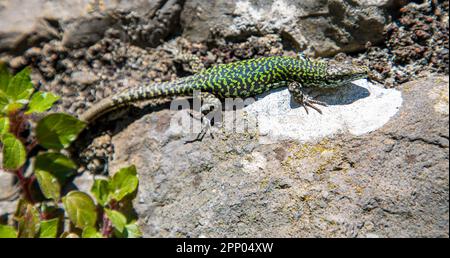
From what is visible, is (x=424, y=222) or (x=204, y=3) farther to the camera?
(x=204, y=3)

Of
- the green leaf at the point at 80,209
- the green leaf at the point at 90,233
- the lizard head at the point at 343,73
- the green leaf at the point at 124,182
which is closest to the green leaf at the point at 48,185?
the green leaf at the point at 80,209

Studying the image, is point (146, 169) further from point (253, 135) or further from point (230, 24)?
point (230, 24)

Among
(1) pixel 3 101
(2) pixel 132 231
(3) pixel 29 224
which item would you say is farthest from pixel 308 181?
(1) pixel 3 101

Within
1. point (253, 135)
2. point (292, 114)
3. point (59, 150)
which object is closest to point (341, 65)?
point (292, 114)

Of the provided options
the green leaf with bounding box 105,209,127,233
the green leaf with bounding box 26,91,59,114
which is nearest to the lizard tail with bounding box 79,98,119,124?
the green leaf with bounding box 26,91,59,114

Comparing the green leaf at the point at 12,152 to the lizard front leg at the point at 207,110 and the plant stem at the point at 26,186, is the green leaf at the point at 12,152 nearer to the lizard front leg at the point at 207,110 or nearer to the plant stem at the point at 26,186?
the plant stem at the point at 26,186
